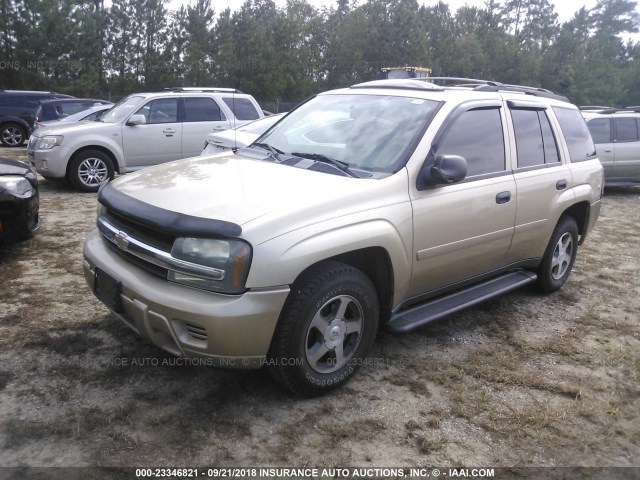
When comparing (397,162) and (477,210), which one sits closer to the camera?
(397,162)

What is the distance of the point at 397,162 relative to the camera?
3557 mm

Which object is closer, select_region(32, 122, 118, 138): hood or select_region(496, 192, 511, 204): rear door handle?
select_region(496, 192, 511, 204): rear door handle

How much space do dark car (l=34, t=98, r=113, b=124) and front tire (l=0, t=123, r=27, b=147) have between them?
5.29 ft

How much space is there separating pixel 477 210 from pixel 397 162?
762mm

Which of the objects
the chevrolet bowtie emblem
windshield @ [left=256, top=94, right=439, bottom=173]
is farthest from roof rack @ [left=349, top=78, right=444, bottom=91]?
the chevrolet bowtie emblem

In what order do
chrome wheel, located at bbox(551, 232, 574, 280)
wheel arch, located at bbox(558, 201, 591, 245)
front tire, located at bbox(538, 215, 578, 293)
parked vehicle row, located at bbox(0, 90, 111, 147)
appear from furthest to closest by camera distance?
1. parked vehicle row, located at bbox(0, 90, 111, 147)
2. wheel arch, located at bbox(558, 201, 591, 245)
3. chrome wheel, located at bbox(551, 232, 574, 280)
4. front tire, located at bbox(538, 215, 578, 293)

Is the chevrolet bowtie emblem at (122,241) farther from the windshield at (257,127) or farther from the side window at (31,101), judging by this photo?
the side window at (31,101)

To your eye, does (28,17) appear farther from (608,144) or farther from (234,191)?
(234,191)

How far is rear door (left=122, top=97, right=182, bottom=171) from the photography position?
9648 millimetres

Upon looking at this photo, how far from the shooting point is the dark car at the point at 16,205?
5098mm

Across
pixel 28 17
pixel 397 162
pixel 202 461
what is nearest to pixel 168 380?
pixel 202 461

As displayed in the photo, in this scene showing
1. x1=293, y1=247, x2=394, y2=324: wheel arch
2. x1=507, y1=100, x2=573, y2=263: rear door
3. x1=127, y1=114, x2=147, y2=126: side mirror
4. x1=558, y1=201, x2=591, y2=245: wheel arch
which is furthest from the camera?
x1=127, y1=114, x2=147, y2=126: side mirror

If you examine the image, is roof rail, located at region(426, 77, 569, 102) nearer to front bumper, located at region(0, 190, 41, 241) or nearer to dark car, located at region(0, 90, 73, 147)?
front bumper, located at region(0, 190, 41, 241)

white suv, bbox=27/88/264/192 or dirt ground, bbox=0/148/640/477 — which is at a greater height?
white suv, bbox=27/88/264/192
